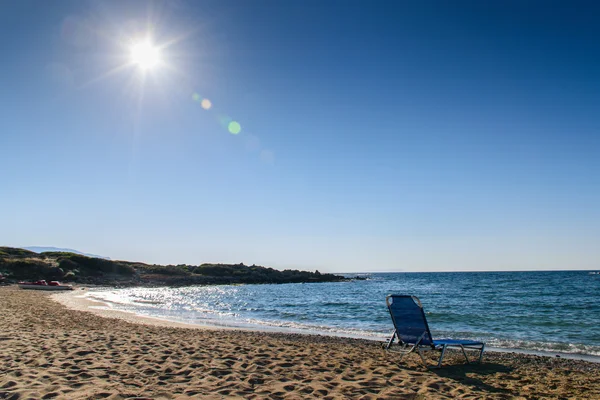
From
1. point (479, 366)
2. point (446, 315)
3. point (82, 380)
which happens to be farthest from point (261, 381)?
point (446, 315)

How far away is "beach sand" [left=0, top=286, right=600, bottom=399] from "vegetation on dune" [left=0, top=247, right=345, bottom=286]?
43.0m

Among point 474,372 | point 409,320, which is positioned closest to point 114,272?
point 409,320

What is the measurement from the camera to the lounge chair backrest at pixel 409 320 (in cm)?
785

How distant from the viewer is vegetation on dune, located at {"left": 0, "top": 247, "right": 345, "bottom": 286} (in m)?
44.6

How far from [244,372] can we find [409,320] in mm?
3773

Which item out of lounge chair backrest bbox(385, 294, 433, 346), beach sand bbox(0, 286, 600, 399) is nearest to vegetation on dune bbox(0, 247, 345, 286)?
beach sand bbox(0, 286, 600, 399)

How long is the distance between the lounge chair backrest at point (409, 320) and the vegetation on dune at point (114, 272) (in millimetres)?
46081

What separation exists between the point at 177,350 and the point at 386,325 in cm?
1028

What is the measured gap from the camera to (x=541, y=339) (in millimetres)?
12938

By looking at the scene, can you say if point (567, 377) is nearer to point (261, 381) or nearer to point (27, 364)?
point (261, 381)

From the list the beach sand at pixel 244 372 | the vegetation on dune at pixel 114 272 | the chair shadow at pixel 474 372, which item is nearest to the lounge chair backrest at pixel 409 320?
the beach sand at pixel 244 372

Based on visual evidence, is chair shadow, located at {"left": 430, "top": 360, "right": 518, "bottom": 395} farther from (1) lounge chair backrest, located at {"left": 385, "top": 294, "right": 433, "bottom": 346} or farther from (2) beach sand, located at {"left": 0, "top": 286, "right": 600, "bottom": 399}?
(1) lounge chair backrest, located at {"left": 385, "top": 294, "right": 433, "bottom": 346}

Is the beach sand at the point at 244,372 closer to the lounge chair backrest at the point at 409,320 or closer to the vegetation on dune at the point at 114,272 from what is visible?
the lounge chair backrest at the point at 409,320

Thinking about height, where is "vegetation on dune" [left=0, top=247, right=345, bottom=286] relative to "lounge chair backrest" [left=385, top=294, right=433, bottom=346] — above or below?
above
